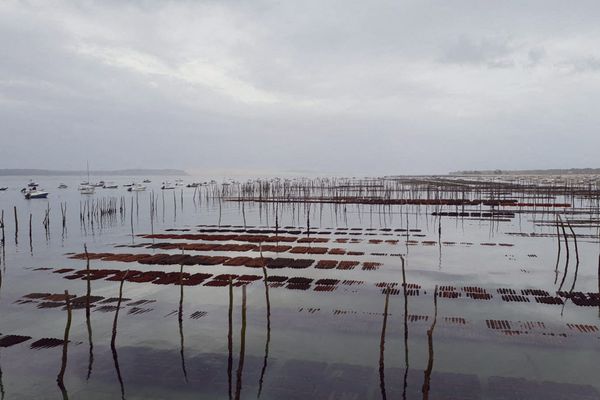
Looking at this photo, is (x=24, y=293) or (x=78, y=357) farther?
(x=24, y=293)

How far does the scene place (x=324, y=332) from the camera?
33.3 ft

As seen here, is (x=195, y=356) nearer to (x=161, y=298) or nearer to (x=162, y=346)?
(x=162, y=346)

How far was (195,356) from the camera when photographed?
895 centimetres

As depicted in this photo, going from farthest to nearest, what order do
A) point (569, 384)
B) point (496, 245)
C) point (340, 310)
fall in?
point (496, 245) < point (340, 310) < point (569, 384)

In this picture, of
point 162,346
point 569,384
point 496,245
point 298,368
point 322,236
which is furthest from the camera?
point 322,236

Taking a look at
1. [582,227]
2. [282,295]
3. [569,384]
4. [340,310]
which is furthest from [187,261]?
[582,227]

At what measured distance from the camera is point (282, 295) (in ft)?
42.9

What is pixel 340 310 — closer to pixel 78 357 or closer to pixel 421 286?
pixel 421 286

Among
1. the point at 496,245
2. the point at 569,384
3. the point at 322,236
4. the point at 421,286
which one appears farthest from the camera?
the point at 322,236

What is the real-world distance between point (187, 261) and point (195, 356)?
9444 millimetres

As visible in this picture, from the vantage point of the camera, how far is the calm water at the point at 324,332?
7.78m

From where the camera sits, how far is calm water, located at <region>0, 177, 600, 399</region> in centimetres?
778

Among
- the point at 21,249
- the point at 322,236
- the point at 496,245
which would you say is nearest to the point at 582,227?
the point at 496,245

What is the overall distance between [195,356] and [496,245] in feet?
54.7
